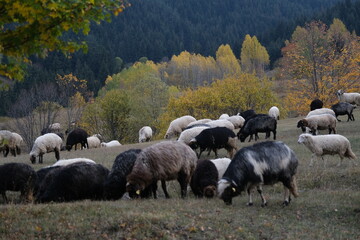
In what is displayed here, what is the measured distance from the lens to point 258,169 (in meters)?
9.98

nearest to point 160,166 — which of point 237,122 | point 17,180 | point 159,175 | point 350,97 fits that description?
point 159,175

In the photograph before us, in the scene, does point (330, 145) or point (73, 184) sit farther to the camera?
point (330, 145)

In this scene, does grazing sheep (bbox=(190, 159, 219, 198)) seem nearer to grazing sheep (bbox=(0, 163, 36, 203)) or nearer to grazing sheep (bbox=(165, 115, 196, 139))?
grazing sheep (bbox=(0, 163, 36, 203))

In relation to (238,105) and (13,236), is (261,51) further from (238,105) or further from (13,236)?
(13,236)

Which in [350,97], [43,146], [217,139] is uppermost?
[350,97]

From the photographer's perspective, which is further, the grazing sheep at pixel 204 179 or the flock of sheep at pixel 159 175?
the grazing sheep at pixel 204 179

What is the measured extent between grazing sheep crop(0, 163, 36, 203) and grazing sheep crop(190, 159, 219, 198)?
4646 millimetres

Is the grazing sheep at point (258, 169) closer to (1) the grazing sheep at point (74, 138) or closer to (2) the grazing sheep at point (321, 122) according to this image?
(2) the grazing sheep at point (321, 122)

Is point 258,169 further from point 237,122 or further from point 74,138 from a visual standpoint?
point 237,122

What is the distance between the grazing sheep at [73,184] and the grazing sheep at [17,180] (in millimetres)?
354

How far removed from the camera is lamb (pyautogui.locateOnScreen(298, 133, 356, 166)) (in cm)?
1550

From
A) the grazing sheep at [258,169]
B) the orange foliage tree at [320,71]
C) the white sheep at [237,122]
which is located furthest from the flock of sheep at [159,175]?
the orange foliage tree at [320,71]

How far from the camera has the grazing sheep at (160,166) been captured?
36.4ft

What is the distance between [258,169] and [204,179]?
8.84ft
